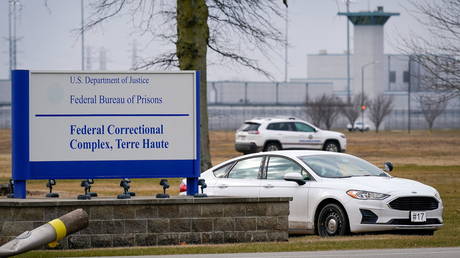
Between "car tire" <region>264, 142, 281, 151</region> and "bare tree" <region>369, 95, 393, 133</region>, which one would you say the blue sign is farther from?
"bare tree" <region>369, 95, 393, 133</region>

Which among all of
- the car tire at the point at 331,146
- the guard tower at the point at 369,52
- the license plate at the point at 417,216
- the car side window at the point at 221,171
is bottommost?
the license plate at the point at 417,216

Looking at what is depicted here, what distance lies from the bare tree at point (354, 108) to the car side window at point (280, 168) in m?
87.0

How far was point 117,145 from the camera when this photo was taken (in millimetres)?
14438

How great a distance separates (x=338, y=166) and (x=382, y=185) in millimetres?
1225

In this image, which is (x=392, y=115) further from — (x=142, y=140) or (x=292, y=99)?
(x=142, y=140)

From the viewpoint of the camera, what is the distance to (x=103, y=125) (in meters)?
14.4

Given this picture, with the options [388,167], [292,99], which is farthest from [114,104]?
[292,99]

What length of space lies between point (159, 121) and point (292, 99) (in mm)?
113211

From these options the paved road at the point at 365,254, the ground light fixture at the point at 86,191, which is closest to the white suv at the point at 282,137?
the ground light fixture at the point at 86,191

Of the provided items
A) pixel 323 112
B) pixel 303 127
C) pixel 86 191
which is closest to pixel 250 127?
pixel 303 127

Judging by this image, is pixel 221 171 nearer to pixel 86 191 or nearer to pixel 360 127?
pixel 86 191

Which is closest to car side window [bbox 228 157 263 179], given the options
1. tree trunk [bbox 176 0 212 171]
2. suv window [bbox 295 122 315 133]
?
tree trunk [bbox 176 0 212 171]

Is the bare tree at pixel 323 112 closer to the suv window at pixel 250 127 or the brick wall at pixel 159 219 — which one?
the suv window at pixel 250 127

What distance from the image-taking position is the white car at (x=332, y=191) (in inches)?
578
